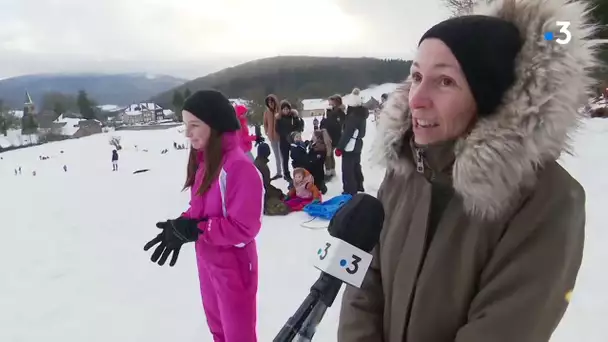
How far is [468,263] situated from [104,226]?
5917mm

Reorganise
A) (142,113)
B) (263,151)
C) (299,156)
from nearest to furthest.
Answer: (263,151) < (299,156) < (142,113)

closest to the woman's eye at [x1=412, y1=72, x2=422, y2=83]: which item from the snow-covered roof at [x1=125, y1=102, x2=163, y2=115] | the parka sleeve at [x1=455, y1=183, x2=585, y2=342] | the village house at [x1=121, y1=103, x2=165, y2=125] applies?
the parka sleeve at [x1=455, y1=183, x2=585, y2=342]

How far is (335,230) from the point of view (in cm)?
102

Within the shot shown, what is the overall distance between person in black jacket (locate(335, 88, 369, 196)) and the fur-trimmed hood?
4900 millimetres

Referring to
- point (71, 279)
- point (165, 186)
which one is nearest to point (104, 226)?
point (71, 279)

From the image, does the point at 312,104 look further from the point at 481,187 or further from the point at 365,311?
the point at 481,187

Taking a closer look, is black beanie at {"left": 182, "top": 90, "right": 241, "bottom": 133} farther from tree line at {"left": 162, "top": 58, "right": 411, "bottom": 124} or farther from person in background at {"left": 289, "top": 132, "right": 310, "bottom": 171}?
tree line at {"left": 162, "top": 58, "right": 411, "bottom": 124}

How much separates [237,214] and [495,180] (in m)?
1.31

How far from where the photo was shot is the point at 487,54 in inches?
37.1

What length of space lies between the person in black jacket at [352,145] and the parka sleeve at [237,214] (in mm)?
3933

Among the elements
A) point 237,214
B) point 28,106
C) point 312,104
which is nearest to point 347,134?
point 237,214

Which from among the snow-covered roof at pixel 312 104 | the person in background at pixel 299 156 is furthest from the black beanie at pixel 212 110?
the snow-covered roof at pixel 312 104

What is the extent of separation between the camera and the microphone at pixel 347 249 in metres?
0.92

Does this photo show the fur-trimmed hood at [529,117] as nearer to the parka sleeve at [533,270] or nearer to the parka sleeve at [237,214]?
the parka sleeve at [533,270]
